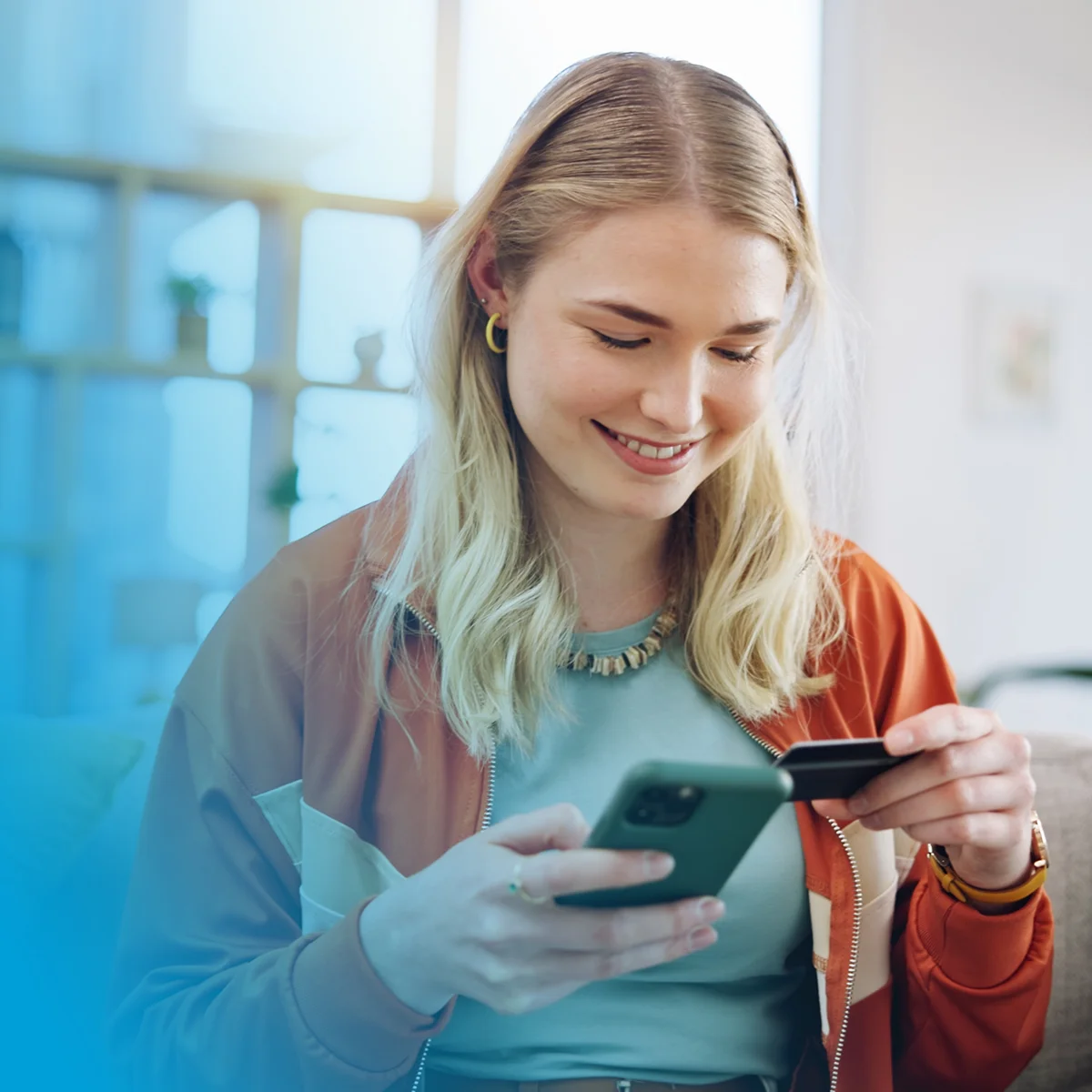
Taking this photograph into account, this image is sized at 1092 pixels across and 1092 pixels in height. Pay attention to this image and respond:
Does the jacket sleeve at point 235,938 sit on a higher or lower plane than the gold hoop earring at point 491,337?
lower

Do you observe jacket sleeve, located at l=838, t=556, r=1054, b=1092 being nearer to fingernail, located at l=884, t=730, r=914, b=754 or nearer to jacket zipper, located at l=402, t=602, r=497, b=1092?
fingernail, located at l=884, t=730, r=914, b=754

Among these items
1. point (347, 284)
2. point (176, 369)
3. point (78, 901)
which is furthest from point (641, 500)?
point (347, 284)

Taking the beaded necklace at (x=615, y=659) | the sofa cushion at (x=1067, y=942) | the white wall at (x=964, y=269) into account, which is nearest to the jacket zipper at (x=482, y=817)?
the beaded necklace at (x=615, y=659)

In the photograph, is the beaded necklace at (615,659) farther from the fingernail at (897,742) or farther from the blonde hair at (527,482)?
the fingernail at (897,742)

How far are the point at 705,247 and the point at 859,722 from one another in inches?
16.1

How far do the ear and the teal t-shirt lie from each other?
10.7 inches

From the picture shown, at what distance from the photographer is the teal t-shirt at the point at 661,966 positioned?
80 cm

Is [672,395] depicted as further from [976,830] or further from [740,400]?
[976,830]

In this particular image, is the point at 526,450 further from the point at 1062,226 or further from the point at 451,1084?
the point at 1062,226

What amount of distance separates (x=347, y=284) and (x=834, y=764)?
3.91 feet

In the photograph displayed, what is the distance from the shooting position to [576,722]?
0.87m

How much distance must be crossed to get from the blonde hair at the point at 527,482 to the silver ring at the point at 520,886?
9.6 inches

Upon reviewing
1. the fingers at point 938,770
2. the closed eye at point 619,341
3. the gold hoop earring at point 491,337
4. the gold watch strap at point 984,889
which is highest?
the gold hoop earring at point 491,337

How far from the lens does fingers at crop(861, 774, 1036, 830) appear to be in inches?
28.9
